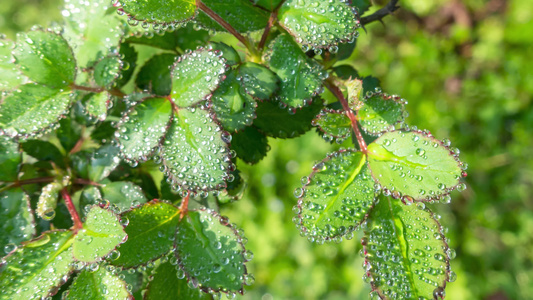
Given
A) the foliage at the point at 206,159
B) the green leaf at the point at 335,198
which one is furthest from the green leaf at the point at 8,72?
the green leaf at the point at 335,198

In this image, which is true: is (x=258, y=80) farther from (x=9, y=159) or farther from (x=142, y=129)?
(x=9, y=159)

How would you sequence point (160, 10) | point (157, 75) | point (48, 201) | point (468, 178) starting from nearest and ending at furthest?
point (160, 10)
point (48, 201)
point (157, 75)
point (468, 178)

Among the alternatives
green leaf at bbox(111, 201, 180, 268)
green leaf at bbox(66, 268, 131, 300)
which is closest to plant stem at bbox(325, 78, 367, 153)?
green leaf at bbox(111, 201, 180, 268)

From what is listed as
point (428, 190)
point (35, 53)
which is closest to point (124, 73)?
point (35, 53)

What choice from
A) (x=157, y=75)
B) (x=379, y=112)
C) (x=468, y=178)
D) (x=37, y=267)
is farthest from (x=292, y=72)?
(x=468, y=178)

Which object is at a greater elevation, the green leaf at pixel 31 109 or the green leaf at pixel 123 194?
the green leaf at pixel 31 109

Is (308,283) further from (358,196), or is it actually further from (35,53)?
(35,53)

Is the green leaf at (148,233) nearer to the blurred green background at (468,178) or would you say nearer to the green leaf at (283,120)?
the green leaf at (283,120)
